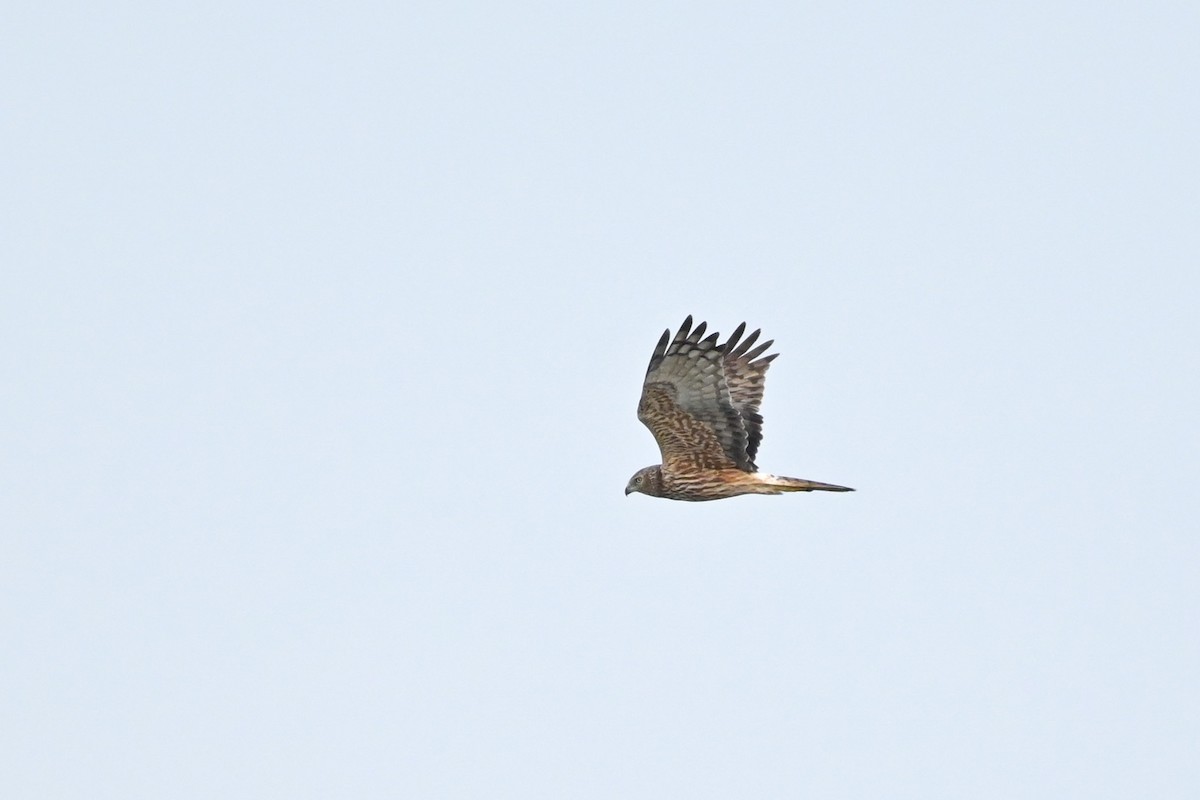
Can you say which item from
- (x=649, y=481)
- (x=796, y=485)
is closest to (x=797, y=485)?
(x=796, y=485)

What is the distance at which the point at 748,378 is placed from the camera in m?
22.4

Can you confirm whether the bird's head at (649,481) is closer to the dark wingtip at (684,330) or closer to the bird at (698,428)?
the bird at (698,428)

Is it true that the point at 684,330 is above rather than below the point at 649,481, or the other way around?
above

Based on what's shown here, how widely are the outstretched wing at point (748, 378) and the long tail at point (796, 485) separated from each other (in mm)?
→ 959

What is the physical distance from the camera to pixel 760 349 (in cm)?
2269

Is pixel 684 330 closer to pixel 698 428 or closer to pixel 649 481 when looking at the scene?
pixel 698 428

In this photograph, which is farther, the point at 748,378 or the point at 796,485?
the point at 748,378

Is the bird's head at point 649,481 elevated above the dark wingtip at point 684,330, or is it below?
below

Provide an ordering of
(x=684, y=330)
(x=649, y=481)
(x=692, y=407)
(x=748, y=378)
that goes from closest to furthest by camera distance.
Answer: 1. (x=684, y=330)
2. (x=692, y=407)
3. (x=649, y=481)
4. (x=748, y=378)

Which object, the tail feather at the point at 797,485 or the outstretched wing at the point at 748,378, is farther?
the outstretched wing at the point at 748,378

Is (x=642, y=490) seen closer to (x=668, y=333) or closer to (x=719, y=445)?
(x=719, y=445)

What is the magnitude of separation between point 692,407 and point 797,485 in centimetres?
150

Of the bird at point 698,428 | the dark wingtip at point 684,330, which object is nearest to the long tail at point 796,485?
the bird at point 698,428

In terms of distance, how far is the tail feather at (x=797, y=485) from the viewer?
19.4 metres
